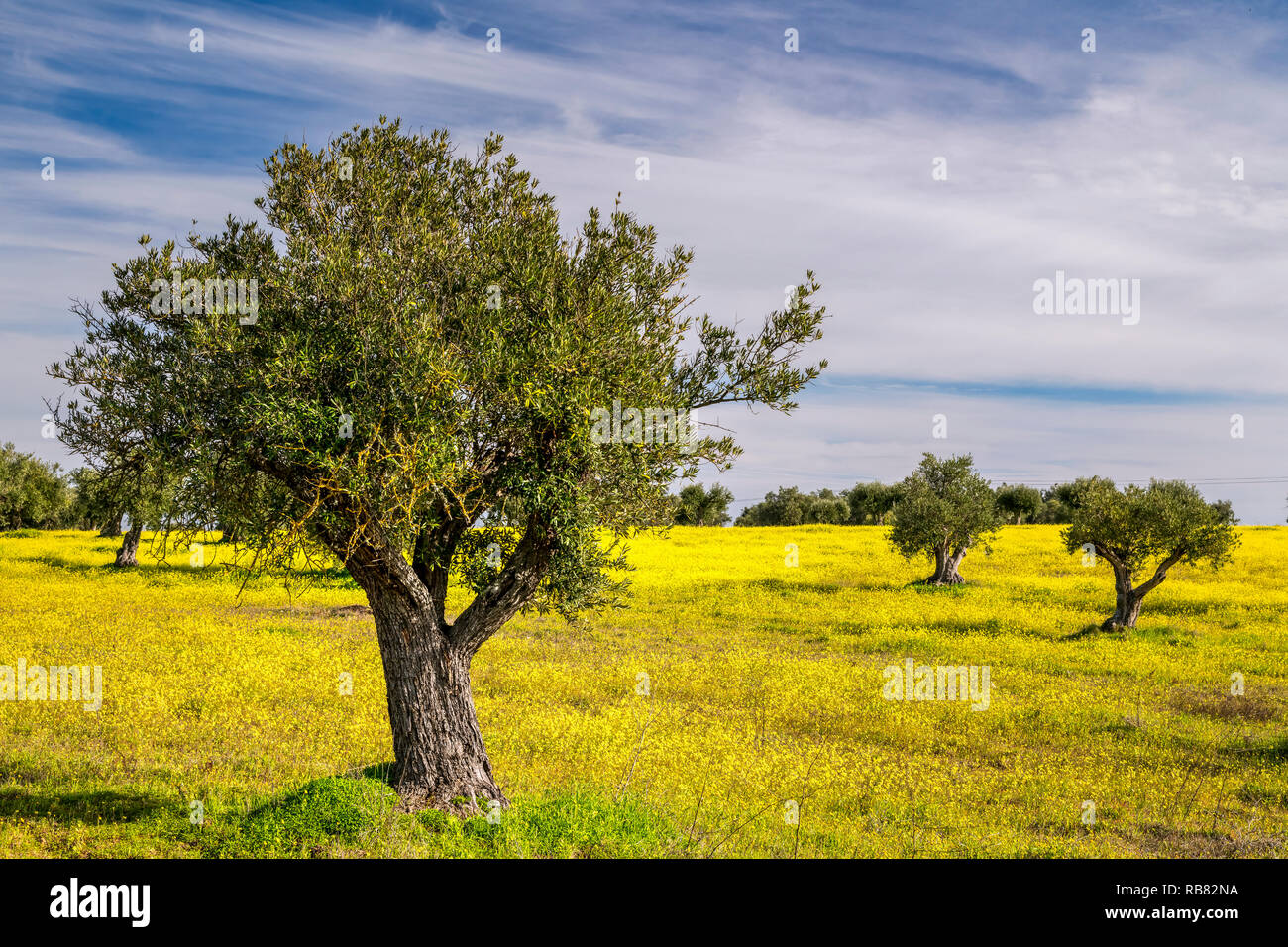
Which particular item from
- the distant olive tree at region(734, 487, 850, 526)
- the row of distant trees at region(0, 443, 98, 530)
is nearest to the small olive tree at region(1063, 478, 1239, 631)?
the distant olive tree at region(734, 487, 850, 526)

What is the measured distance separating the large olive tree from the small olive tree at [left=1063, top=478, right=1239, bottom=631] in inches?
1295

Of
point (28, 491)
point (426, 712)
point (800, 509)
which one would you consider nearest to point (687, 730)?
point (426, 712)

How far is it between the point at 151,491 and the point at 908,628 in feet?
113

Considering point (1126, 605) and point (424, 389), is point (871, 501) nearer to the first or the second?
point (1126, 605)

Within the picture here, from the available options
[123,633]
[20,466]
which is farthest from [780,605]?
[20,466]

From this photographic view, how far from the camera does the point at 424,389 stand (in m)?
10.2

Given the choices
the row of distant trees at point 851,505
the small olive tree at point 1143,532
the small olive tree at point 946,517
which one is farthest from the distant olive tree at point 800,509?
the small olive tree at point 1143,532

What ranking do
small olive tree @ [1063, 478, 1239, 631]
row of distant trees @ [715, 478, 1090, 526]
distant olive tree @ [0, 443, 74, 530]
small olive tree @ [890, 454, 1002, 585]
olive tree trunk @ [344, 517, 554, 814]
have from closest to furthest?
olive tree trunk @ [344, 517, 554, 814], small olive tree @ [1063, 478, 1239, 631], small olive tree @ [890, 454, 1002, 585], distant olive tree @ [0, 443, 74, 530], row of distant trees @ [715, 478, 1090, 526]

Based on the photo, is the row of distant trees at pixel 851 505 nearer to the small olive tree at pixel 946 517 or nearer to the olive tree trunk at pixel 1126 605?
the small olive tree at pixel 946 517

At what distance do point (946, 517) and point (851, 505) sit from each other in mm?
57139

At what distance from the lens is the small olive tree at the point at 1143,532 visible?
37469 millimetres

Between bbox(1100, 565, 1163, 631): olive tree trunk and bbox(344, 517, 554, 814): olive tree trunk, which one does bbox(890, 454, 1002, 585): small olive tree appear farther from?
bbox(344, 517, 554, 814): olive tree trunk

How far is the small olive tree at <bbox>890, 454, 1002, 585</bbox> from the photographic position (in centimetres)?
4922

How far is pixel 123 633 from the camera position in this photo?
31.0m
